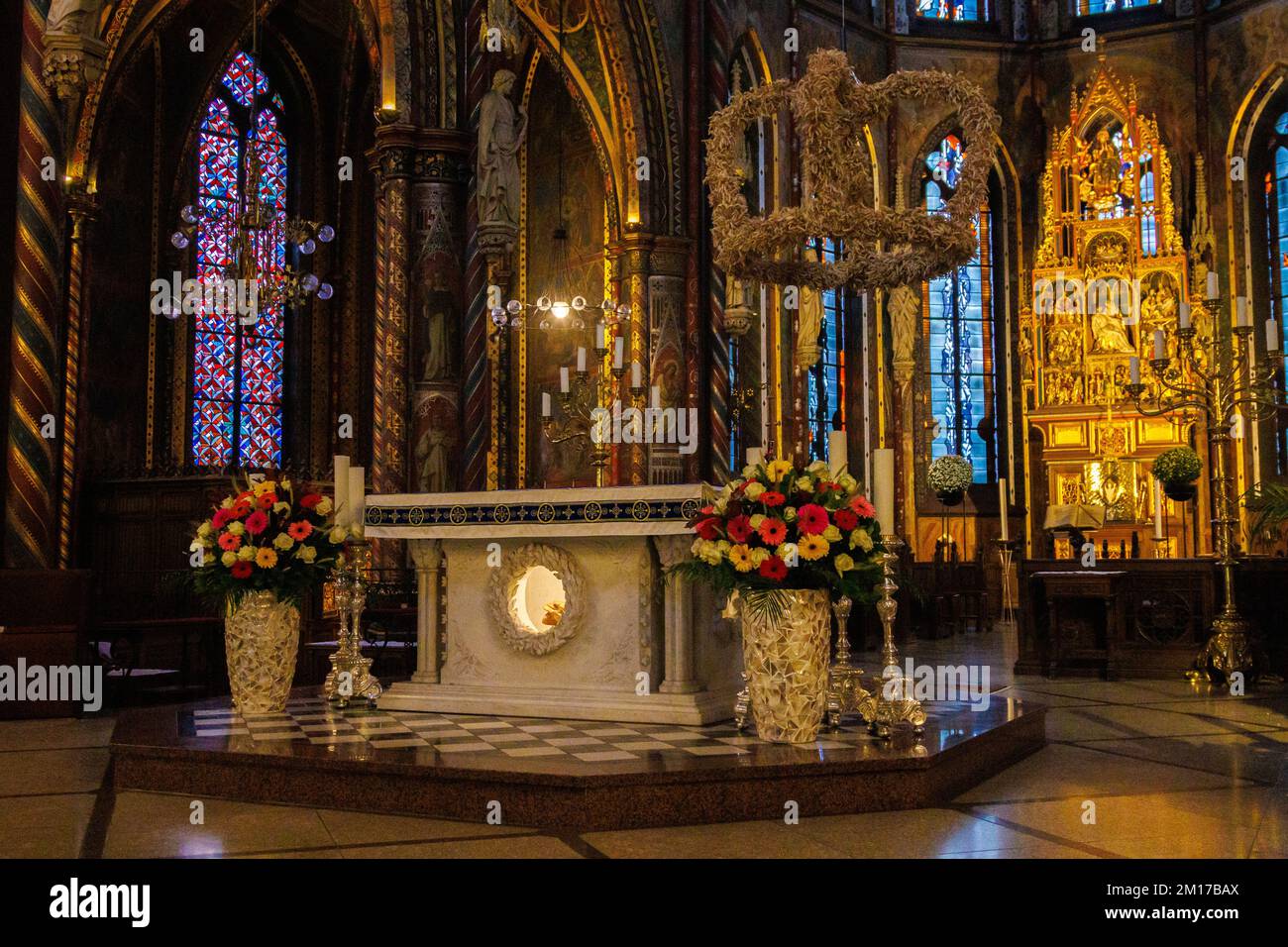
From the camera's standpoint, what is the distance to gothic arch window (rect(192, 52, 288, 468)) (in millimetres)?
19625

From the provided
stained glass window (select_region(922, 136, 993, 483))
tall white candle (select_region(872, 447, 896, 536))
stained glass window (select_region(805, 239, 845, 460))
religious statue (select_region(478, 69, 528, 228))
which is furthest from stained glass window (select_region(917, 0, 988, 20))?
tall white candle (select_region(872, 447, 896, 536))

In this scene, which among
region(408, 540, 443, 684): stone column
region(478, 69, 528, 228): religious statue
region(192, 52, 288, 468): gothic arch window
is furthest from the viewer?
region(192, 52, 288, 468): gothic arch window

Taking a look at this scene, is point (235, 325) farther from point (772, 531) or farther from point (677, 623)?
point (772, 531)

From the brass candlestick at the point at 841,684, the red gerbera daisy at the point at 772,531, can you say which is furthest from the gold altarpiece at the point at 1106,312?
the red gerbera daisy at the point at 772,531

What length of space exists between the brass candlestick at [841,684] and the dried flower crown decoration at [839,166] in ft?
8.30

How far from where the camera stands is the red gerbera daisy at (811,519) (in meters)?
5.73

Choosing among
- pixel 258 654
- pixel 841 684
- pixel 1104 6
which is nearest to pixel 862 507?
pixel 841 684

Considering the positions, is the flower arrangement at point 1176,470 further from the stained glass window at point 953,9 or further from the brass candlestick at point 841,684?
the stained glass window at point 953,9

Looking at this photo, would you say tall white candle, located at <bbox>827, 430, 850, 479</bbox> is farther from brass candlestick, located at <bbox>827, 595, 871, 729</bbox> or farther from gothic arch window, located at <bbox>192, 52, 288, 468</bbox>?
gothic arch window, located at <bbox>192, 52, 288, 468</bbox>

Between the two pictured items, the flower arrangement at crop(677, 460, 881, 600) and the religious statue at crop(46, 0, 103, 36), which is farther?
the religious statue at crop(46, 0, 103, 36)

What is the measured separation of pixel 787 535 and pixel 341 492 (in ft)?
8.60

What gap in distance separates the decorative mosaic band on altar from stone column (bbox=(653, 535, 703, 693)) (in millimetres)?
172

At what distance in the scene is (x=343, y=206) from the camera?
69.7 ft

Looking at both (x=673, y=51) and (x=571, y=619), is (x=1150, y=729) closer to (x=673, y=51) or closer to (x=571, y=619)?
(x=571, y=619)
